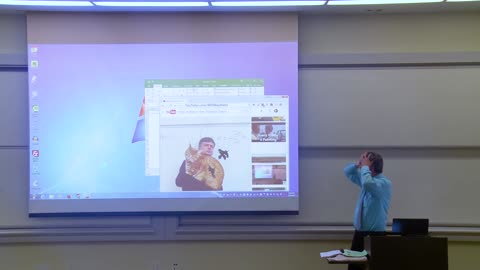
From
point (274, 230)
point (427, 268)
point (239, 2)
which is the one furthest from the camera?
point (274, 230)

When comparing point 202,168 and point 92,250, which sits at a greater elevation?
point 202,168

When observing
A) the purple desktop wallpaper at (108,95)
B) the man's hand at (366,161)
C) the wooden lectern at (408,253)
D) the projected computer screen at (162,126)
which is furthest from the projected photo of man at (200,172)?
the wooden lectern at (408,253)

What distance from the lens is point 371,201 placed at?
336 centimetres

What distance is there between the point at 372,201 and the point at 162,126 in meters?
1.79

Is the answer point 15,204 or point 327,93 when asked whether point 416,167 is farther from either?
point 15,204

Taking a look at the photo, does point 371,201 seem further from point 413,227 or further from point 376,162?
point 413,227

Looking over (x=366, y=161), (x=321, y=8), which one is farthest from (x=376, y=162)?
(x=321, y=8)

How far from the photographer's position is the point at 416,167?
3.86m

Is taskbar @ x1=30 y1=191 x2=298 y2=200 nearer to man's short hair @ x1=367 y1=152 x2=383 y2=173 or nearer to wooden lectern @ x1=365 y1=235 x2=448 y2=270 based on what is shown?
man's short hair @ x1=367 y1=152 x2=383 y2=173

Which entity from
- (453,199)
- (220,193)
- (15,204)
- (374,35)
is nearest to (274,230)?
(220,193)

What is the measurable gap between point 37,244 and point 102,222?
23.3 inches

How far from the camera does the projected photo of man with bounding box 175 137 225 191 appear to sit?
3.81m

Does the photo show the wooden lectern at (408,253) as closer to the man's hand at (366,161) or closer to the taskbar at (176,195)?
the man's hand at (366,161)

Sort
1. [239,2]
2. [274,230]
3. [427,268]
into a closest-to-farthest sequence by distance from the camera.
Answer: [427,268], [239,2], [274,230]
